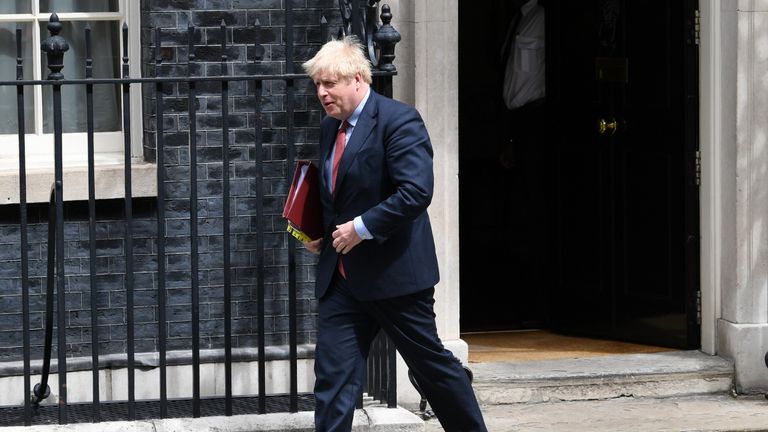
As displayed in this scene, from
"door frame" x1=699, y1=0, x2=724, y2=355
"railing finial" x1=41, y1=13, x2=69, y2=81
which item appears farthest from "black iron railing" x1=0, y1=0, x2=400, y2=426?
"door frame" x1=699, y1=0, x2=724, y2=355

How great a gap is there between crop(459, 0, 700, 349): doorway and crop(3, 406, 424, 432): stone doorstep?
223cm

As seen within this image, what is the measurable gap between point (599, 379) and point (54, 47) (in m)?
3.42

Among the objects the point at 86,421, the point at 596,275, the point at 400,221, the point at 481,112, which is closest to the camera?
the point at 400,221

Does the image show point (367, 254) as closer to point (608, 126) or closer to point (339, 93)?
point (339, 93)

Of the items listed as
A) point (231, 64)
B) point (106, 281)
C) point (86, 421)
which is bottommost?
point (86, 421)

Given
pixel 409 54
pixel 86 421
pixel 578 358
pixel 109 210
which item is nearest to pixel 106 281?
pixel 109 210

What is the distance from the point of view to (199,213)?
7.80 m

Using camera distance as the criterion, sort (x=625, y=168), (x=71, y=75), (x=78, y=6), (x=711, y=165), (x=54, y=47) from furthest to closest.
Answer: (x=625, y=168), (x=711, y=165), (x=71, y=75), (x=78, y=6), (x=54, y=47)

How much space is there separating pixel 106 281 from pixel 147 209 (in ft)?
1.35

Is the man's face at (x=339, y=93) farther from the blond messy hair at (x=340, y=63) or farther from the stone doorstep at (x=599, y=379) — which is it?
the stone doorstep at (x=599, y=379)

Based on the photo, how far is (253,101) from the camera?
781 cm

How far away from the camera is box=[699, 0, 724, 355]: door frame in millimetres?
8328

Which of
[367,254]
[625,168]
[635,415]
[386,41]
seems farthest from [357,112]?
[625,168]

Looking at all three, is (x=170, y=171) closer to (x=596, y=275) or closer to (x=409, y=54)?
(x=409, y=54)
